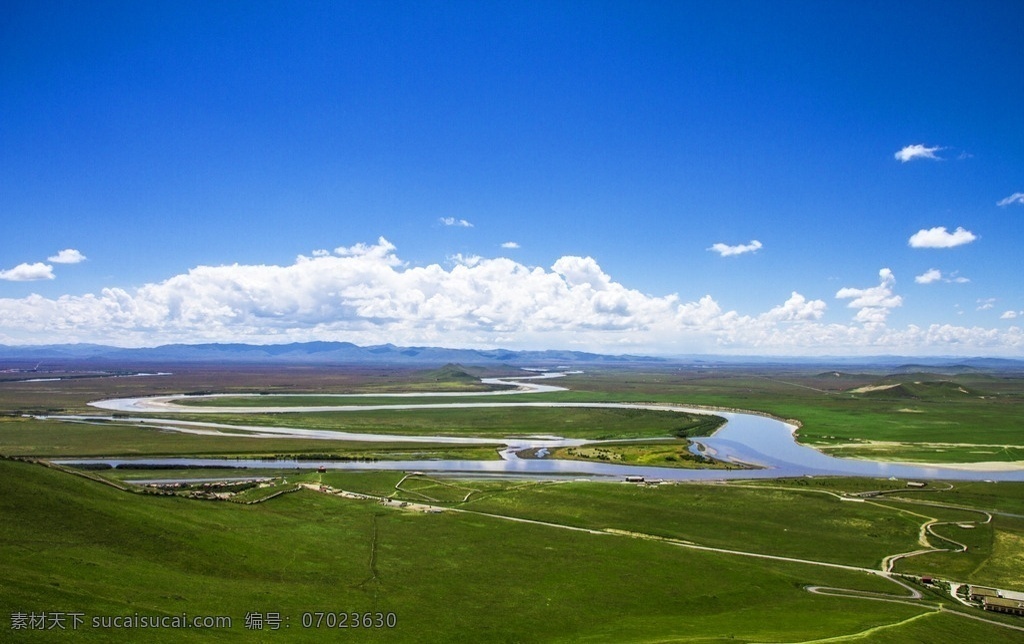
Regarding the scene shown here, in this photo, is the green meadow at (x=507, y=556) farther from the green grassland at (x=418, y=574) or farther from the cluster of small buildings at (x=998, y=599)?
the cluster of small buildings at (x=998, y=599)

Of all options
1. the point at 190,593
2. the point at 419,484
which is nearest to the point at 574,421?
the point at 419,484

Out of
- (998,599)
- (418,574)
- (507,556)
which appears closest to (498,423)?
(507,556)

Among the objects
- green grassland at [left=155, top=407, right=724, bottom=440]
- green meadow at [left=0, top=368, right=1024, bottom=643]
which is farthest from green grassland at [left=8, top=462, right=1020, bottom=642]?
green grassland at [left=155, top=407, right=724, bottom=440]

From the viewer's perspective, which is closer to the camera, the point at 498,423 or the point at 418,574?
the point at 418,574

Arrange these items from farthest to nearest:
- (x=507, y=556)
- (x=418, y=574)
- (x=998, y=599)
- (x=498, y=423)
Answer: (x=498, y=423) < (x=507, y=556) < (x=418, y=574) < (x=998, y=599)

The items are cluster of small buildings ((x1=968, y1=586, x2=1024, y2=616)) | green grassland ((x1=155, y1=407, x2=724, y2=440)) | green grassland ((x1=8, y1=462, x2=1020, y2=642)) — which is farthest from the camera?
green grassland ((x1=155, y1=407, x2=724, y2=440))

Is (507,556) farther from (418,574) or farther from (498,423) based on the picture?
(498,423)

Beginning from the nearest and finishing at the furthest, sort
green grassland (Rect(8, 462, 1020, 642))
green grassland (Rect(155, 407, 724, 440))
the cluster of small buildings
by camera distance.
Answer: green grassland (Rect(8, 462, 1020, 642)) < the cluster of small buildings < green grassland (Rect(155, 407, 724, 440))

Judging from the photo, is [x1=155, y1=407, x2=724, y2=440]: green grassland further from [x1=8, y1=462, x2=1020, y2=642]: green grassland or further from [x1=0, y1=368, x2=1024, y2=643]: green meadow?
[x1=8, y1=462, x2=1020, y2=642]: green grassland
